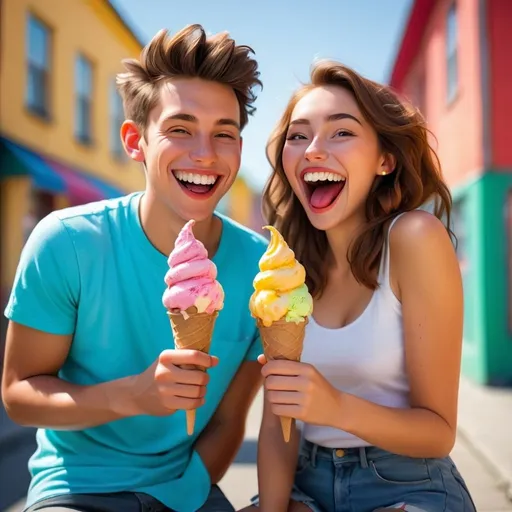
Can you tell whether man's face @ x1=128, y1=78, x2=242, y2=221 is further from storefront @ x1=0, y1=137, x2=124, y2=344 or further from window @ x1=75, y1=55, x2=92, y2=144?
window @ x1=75, y1=55, x2=92, y2=144

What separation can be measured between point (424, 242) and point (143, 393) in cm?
120

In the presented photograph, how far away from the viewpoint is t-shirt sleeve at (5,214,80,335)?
283cm

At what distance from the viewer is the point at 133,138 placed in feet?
10.9

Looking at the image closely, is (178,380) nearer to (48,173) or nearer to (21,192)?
(48,173)

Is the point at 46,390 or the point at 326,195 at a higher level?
the point at 326,195

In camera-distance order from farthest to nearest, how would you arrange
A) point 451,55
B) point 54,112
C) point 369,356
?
point 54,112 → point 451,55 → point 369,356

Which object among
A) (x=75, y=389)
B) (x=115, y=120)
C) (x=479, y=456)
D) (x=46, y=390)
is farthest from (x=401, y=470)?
(x=115, y=120)

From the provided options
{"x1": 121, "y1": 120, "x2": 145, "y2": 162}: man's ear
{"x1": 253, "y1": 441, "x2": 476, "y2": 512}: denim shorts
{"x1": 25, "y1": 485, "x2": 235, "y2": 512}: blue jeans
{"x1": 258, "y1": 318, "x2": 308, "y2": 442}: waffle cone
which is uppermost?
{"x1": 121, "y1": 120, "x2": 145, "y2": 162}: man's ear

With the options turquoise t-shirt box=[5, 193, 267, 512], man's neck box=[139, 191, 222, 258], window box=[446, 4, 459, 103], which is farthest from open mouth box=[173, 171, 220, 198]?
window box=[446, 4, 459, 103]

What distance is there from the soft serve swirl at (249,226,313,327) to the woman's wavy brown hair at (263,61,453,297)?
1.34 feet

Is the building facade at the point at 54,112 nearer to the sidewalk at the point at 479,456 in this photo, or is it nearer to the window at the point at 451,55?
the sidewalk at the point at 479,456

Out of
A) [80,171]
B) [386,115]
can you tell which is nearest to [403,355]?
[386,115]

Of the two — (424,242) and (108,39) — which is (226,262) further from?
(108,39)

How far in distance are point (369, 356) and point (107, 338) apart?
111 centimetres
